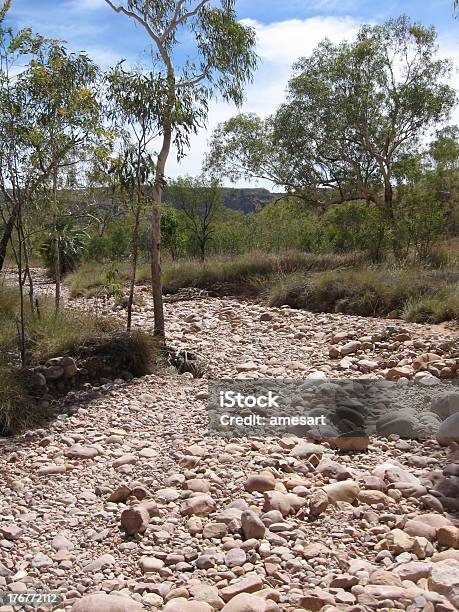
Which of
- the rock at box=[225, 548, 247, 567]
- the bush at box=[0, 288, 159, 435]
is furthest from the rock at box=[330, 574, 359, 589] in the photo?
the bush at box=[0, 288, 159, 435]

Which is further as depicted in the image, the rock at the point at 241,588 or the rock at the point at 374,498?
the rock at the point at 374,498

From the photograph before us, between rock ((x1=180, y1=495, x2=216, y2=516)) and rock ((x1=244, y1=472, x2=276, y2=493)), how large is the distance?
255 millimetres

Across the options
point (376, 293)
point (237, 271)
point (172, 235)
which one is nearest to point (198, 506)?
point (376, 293)

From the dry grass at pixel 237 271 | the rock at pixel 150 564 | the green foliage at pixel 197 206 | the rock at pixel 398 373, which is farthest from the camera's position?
the green foliage at pixel 197 206

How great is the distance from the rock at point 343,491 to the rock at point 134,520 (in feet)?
3.34

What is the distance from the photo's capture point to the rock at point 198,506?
134 inches

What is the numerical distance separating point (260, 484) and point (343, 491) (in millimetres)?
476

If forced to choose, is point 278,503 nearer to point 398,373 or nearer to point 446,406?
point 446,406

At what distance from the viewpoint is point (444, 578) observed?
8.43 ft

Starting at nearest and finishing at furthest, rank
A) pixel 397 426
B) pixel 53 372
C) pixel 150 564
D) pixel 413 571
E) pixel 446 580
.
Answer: pixel 446 580 < pixel 413 571 < pixel 150 564 < pixel 397 426 < pixel 53 372

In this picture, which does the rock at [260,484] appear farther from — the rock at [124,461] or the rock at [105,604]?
the rock at [105,604]

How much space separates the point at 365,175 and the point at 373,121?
1.43 m

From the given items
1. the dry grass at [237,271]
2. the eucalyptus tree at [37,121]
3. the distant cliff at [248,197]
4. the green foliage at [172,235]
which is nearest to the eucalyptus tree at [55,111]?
the eucalyptus tree at [37,121]

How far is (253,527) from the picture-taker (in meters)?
3.10
